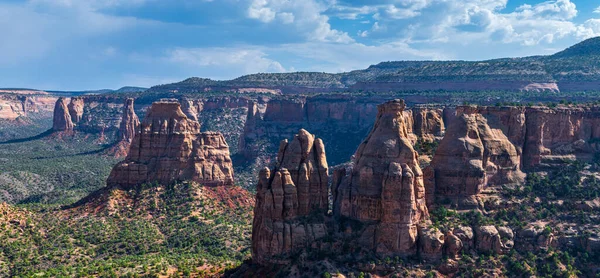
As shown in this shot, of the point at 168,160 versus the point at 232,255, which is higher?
the point at 168,160

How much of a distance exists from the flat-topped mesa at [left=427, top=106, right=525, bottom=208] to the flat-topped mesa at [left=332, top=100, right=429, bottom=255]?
29.5ft

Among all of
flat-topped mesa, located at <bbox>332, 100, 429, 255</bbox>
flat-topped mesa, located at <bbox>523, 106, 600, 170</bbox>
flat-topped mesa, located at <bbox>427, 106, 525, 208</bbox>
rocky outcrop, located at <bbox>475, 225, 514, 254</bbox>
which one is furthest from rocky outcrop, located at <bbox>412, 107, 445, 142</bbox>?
rocky outcrop, located at <bbox>475, 225, 514, 254</bbox>

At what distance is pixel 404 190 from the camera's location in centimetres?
7169

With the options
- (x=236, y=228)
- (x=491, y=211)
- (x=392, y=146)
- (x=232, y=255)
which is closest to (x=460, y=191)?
(x=491, y=211)

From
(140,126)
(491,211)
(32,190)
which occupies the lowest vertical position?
(32,190)

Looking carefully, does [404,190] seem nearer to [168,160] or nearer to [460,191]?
[460,191]

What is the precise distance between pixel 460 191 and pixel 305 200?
69.0 feet

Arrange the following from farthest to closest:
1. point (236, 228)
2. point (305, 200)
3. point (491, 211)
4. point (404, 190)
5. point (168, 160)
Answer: point (168, 160) → point (236, 228) → point (491, 211) → point (305, 200) → point (404, 190)

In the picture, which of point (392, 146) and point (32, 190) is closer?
point (392, 146)

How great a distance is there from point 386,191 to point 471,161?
668 inches

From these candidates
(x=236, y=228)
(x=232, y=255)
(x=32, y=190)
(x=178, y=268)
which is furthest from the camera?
(x=32, y=190)

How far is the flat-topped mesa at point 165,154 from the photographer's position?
127875 mm

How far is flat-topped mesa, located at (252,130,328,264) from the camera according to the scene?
243 ft

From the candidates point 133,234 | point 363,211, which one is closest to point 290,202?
point 363,211
